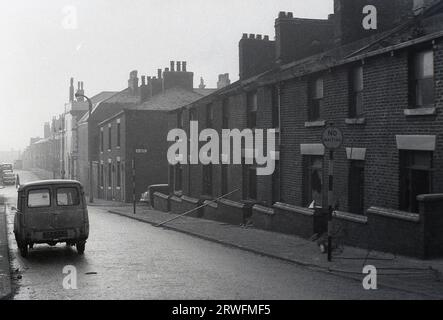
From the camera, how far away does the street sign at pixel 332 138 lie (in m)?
13.4

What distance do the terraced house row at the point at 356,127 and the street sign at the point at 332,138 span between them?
1.81 m

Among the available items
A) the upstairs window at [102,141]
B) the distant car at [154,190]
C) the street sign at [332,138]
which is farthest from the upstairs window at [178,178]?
the street sign at [332,138]

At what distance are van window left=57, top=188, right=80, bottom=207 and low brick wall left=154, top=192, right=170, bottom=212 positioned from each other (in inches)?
668

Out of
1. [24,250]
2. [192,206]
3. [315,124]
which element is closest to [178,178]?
[192,206]

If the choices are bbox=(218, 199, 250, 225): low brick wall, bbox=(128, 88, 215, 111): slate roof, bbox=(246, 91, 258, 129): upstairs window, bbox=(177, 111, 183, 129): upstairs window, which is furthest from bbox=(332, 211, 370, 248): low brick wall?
bbox=(128, 88, 215, 111): slate roof

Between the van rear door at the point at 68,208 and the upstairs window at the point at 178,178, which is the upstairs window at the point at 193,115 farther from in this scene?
the van rear door at the point at 68,208

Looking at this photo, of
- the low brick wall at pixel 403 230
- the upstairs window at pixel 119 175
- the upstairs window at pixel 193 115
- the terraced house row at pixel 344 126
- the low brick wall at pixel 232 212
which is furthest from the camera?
the upstairs window at pixel 119 175

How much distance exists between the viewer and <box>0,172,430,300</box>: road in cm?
1011

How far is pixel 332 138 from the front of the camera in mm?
13406

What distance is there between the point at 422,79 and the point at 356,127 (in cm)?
290

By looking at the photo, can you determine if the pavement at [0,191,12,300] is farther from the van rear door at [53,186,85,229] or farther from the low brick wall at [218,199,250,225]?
the low brick wall at [218,199,250,225]
